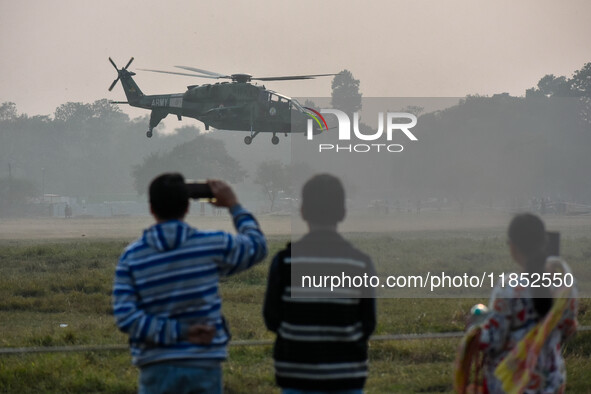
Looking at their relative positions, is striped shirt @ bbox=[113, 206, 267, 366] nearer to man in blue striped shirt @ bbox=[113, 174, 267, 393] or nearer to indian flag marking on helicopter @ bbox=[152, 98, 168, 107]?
man in blue striped shirt @ bbox=[113, 174, 267, 393]

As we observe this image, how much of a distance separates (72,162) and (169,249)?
99.7 m

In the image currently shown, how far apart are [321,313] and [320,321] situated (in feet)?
0.11

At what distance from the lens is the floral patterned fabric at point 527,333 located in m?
3.77

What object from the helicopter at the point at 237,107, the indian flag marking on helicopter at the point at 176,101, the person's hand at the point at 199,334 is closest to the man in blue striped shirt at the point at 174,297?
the person's hand at the point at 199,334

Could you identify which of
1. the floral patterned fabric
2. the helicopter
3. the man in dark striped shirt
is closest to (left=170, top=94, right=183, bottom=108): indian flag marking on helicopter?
the helicopter

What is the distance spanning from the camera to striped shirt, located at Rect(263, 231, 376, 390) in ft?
12.0

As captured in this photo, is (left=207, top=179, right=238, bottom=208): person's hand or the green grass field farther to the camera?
the green grass field

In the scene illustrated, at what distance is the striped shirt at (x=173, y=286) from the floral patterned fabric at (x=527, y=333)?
3.58 ft

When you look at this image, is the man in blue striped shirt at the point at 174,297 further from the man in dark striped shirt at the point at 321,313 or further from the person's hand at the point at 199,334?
the man in dark striped shirt at the point at 321,313

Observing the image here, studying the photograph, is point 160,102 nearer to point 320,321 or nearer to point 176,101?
point 176,101

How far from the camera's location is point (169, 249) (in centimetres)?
362

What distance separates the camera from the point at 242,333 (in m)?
10.7

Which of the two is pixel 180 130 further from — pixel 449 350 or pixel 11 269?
pixel 449 350

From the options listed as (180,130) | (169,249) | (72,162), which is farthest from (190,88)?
(180,130)
